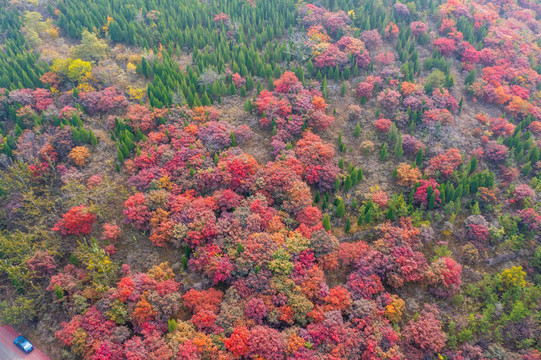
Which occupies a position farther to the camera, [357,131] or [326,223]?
[357,131]

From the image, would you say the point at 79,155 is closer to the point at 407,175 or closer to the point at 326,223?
the point at 326,223

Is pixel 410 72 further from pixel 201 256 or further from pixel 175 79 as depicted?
pixel 201 256

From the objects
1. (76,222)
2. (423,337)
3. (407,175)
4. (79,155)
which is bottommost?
(423,337)

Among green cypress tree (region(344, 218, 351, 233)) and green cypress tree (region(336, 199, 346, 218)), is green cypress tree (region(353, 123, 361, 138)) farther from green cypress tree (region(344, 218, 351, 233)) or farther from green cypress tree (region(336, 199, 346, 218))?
green cypress tree (region(344, 218, 351, 233))

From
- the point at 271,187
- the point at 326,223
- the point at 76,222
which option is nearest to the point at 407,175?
the point at 326,223

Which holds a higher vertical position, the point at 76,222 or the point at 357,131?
the point at 76,222

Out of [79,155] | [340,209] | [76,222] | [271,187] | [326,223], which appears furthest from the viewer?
[79,155]

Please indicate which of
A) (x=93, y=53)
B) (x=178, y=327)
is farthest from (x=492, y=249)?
(x=93, y=53)

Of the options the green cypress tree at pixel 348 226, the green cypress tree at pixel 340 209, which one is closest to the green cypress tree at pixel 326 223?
the green cypress tree at pixel 348 226
